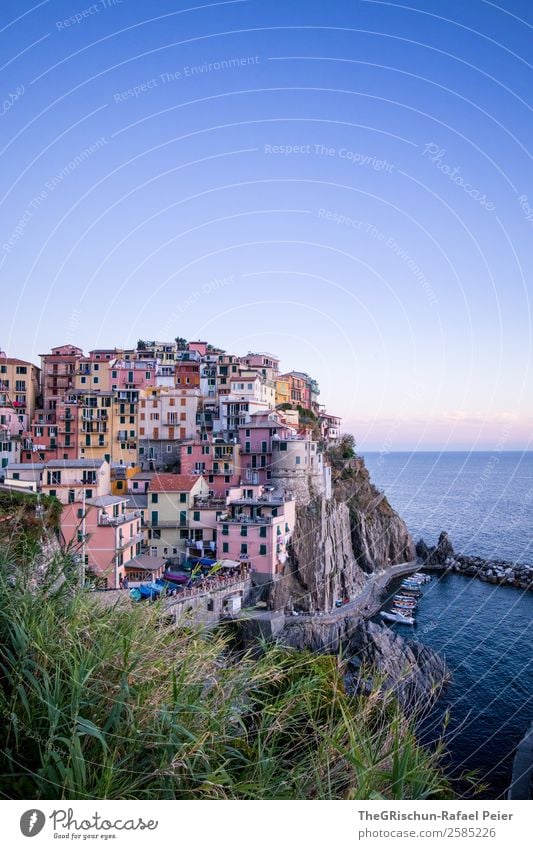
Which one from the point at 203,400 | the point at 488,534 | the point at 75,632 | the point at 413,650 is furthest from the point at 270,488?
the point at 488,534

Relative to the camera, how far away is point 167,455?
15062mm

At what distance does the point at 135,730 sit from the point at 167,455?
43.9 feet

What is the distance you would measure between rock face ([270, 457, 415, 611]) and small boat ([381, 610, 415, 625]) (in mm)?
1007

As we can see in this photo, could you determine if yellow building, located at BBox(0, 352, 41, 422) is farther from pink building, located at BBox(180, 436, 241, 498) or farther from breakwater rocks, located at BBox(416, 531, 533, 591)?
breakwater rocks, located at BBox(416, 531, 533, 591)

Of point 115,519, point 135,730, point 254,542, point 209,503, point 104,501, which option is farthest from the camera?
point 209,503

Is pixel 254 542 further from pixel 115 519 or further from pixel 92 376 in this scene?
pixel 92 376

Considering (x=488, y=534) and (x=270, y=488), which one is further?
(x=488, y=534)

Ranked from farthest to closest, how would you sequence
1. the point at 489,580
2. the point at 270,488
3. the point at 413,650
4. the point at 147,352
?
the point at 147,352 < the point at 489,580 < the point at 270,488 < the point at 413,650

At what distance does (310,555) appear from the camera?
1240 centimetres

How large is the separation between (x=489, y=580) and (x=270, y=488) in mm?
7952

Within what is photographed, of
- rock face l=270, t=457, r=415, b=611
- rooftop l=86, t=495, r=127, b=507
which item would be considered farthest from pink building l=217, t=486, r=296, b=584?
rooftop l=86, t=495, r=127, b=507

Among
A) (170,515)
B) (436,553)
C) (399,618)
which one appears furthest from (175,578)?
(436,553)
